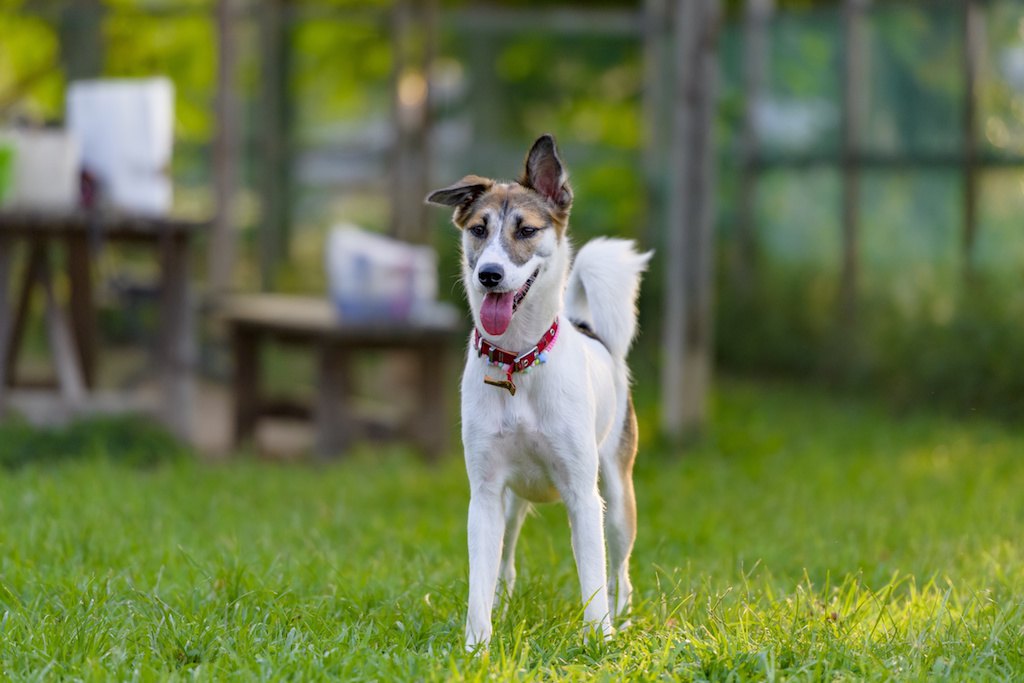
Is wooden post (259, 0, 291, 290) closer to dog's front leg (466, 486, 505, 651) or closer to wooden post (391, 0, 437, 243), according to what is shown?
wooden post (391, 0, 437, 243)

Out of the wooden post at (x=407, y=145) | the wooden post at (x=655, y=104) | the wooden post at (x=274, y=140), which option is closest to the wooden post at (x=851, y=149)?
the wooden post at (x=655, y=104)

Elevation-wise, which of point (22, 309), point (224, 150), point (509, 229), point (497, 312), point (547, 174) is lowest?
point (22, 309)

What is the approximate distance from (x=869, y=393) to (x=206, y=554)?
20.7 feet

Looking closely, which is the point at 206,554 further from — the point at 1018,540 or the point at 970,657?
the point at 1018,540

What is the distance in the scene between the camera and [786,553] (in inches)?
214

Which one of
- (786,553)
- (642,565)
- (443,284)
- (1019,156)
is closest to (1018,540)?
(786,553)

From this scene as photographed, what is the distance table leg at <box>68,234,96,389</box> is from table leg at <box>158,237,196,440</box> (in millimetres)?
753

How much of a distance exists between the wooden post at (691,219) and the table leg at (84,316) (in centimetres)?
341

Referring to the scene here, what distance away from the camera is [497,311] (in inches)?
150

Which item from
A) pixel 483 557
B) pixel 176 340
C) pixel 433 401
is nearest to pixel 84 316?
pixel 176 340

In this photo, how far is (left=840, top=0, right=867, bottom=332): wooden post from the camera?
10.5 metres

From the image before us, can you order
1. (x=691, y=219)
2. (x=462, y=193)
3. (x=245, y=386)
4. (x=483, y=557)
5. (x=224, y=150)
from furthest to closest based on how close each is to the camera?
(x=224, y=150)
(x=245, y=386)
(x=691, y=219)
(x=462, y=193)
(x=483, y=557)

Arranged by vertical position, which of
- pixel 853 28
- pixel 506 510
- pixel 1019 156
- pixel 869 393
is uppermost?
pixel 853 28

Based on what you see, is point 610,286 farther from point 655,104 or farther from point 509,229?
point 655,104
